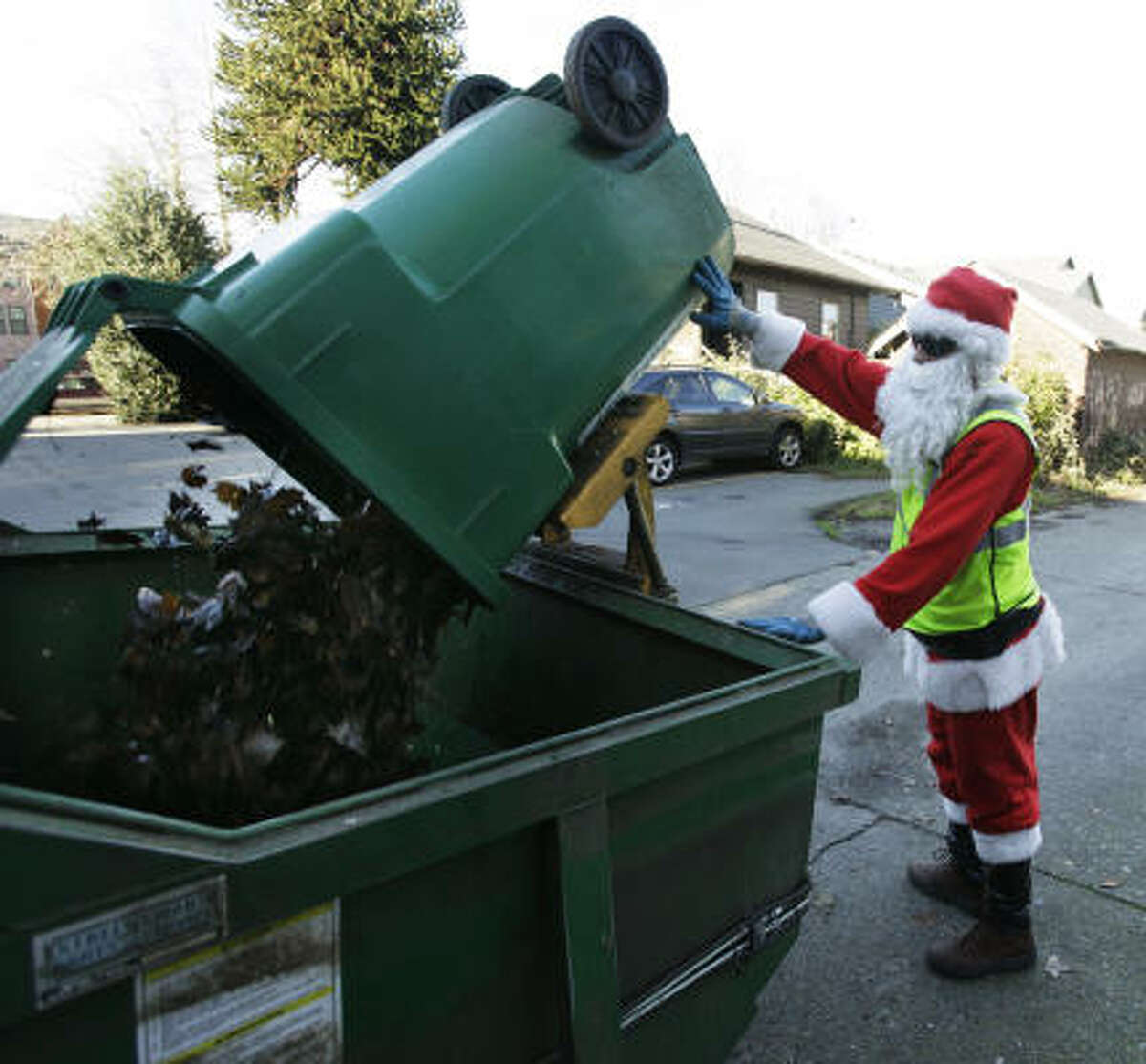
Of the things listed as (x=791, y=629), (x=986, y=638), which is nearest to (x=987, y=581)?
(x=986, y=638)

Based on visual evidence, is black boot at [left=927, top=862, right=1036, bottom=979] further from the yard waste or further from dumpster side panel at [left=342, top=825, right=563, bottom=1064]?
the yard waste

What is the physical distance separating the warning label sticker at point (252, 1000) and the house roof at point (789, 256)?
18220 millimetres

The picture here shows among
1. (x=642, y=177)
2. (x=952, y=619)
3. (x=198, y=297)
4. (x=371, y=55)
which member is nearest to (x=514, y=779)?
(x=198, y=297)

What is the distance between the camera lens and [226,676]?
1437 mm

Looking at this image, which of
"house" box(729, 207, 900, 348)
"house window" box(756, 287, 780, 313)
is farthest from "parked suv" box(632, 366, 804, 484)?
"house window" box(756, 287, 780, 313)

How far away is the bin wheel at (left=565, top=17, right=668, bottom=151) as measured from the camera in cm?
176

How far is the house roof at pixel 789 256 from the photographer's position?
18.8 meters

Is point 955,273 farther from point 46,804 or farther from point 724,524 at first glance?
point 724,524

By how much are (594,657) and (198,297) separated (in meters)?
1.31

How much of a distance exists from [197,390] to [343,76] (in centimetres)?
1386

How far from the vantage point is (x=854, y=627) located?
191 cm

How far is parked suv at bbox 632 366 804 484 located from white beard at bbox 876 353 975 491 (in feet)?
27.6

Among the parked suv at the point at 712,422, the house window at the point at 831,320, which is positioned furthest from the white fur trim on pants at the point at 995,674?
the house window at the point at 831,320

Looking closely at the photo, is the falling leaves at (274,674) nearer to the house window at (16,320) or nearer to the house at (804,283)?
the house at (804,283)
